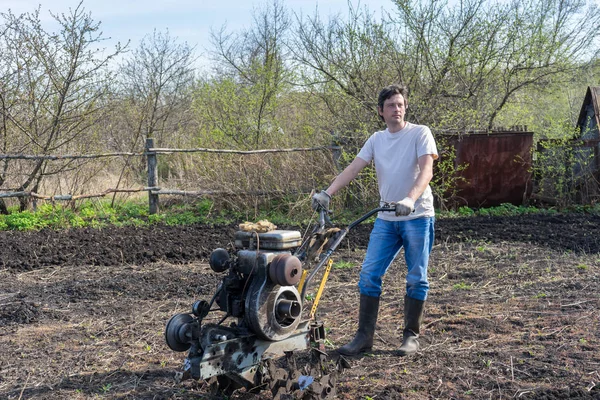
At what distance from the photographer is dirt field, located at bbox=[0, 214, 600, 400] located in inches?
158

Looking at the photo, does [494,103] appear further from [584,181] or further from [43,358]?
[43,358]

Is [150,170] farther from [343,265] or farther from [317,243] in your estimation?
[317,243]

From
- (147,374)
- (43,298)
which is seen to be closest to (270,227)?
(147,374)

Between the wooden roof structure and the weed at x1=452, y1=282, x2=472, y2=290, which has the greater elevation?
the wooden roof structure

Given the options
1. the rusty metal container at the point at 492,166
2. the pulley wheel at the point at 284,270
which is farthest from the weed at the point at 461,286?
the rusty metal container at the point at 492,166

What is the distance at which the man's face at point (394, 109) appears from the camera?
438 centimetres

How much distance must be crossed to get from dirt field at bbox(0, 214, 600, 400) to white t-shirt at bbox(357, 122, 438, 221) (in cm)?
110

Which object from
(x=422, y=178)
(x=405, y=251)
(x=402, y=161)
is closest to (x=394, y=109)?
(x=402, y=161)

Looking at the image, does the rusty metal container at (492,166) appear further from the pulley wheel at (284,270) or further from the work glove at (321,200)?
the pulley wheel at (284,270)

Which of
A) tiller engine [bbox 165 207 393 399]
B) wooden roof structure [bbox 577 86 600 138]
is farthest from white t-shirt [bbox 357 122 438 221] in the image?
wooden roof structure [bbox 577 86 600 138]

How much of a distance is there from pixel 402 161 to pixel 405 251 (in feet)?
2.19

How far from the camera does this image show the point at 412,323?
4641mm

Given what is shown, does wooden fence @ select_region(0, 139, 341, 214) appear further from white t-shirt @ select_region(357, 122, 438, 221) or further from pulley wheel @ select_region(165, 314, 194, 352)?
pulley wheel @ select_region(165, 314, 194, 352)

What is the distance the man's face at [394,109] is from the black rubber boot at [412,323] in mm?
1308
